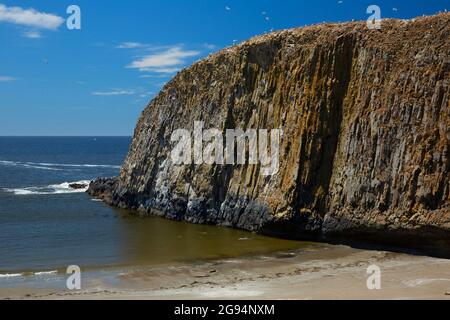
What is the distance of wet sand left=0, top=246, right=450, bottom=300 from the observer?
18.9m

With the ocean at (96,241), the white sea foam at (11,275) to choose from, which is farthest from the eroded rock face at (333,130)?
the white sea foam at (11,275)

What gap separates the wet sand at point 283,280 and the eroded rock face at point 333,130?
267cm

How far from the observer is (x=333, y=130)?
30.6m

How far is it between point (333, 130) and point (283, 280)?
37.9ft

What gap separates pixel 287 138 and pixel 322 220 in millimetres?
5566

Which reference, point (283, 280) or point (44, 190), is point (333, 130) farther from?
point (44, 190)

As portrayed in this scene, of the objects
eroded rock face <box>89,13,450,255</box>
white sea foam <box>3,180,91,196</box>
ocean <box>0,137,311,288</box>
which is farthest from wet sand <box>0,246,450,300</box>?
white sea foam <box>3,180,91,196</box>

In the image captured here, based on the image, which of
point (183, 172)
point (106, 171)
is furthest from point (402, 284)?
point (106, 171)

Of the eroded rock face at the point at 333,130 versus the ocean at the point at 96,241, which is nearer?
the eroded rock face at the point at 333,130

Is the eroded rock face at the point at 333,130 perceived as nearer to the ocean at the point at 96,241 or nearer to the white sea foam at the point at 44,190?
the ocean at the point at 96,241

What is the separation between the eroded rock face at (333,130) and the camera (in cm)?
2603

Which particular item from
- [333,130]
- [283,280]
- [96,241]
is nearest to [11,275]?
[96,241]

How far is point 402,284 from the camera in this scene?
2009cm

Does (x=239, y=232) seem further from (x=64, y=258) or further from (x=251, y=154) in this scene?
(x=64, y=258)
